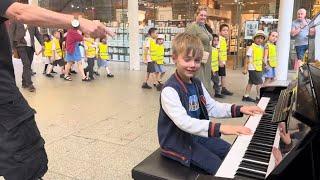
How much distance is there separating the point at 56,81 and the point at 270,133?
7.76 m

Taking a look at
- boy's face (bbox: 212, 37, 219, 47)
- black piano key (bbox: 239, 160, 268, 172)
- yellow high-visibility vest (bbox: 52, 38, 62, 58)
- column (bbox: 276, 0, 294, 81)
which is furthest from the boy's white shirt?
yellow high-visibility vest (bbox: 52, 38, 62, 58)

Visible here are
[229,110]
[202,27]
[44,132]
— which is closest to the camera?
[229,110]

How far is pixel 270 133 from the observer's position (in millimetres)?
1697

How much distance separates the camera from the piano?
1.10 m

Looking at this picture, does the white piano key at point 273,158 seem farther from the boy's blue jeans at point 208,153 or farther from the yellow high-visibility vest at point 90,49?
the yellow high-visibility vest at point 90,49

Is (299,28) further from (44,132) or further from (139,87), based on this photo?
(44,132)

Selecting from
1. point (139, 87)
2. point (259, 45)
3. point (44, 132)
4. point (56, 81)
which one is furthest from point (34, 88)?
point (259, 45)

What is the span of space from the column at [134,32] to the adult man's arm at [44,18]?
9.71 m

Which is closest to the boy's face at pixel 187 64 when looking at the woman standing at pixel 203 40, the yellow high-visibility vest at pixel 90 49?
the woman standing at pixel 203 40

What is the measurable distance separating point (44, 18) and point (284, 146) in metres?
1.13

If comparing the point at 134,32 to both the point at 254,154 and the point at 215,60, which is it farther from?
the point at 254,154

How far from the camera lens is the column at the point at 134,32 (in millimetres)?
10828

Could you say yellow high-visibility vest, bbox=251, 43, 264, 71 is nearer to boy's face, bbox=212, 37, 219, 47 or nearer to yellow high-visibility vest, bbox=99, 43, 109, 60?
boy's face, bbox=212, 37, 219, 47

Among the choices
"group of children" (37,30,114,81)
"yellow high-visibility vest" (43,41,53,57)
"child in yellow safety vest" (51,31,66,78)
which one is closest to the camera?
"group of children" (37,30,114,81)
